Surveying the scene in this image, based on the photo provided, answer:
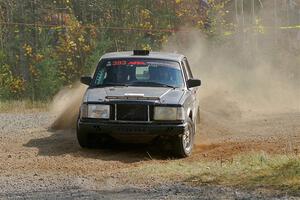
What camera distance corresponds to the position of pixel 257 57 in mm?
33750

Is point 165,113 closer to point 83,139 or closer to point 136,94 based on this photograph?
point 136,94

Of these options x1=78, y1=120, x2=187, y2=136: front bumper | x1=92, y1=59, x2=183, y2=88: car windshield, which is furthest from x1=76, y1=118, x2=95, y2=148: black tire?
x1=92, y1=59, x2=183, y2=88: car windshield

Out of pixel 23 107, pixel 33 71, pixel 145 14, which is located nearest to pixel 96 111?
pixel 23 107

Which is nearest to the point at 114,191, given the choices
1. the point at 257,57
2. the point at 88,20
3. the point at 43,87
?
the point at 43,87

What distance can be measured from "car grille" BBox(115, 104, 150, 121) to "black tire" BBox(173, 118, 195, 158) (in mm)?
653

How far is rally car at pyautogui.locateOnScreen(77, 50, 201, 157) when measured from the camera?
10023mm

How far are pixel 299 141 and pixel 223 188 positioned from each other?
4.54m

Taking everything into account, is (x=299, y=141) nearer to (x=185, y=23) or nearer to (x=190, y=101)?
(x=190, y=101)

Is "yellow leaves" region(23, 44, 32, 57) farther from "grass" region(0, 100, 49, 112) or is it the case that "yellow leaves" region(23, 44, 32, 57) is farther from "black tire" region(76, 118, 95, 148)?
"black tire" region(76, 118, 95, 148)

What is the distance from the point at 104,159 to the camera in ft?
32.8

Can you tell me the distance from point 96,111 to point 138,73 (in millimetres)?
1520

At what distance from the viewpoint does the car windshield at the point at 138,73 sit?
1118cm

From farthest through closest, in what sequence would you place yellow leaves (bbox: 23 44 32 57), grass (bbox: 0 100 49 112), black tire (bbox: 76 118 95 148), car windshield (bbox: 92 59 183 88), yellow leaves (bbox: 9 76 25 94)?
1. yellow leaves (bbox: 23 44 32 57)
2. yellow leaves (bbox: 9 76 25 94)
3. grass (bbox: 0 100 49 112)
4. car windshield (bbox: 92 59 183 88)
5. black tire (bbox: 76 118 95 148)

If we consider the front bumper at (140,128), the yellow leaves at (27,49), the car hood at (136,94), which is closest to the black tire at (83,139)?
the front bumper at (140,128)
